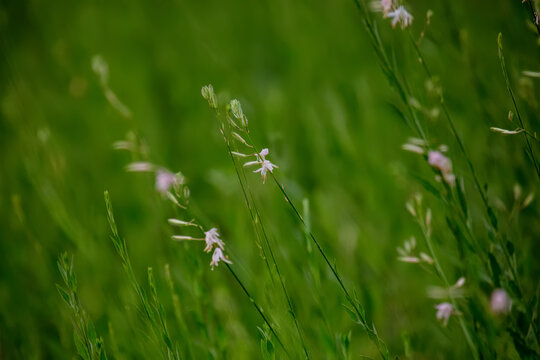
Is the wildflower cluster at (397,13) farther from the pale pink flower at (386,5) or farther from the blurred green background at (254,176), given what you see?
the blurred green background at (254,176)

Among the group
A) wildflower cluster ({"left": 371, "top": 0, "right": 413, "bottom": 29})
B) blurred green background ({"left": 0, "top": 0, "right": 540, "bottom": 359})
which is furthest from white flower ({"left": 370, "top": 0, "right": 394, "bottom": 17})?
blurred green background ({"left": 0, "top": 0, "right": 540, "bottom": 359})

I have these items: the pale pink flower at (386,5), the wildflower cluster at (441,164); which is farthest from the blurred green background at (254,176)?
the pale pink flower at (386,5)

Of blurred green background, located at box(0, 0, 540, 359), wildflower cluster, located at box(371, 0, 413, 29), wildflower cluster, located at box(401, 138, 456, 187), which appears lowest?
blurred green background, located at box(0, 0, 540, 359)

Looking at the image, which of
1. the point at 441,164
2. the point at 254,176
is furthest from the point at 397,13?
the point at 254,176

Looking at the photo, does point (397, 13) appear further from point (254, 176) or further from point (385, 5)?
point (254, 176)

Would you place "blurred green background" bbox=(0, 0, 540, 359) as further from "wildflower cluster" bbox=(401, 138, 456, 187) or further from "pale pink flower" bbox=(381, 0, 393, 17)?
"pale pink flower" bbox=(381, 0, 393, 17)

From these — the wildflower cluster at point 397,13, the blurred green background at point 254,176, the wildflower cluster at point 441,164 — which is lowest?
the blurred green background at point 254,176

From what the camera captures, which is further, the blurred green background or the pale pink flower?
the blurred green background

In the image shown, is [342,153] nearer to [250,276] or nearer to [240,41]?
[250,276]
